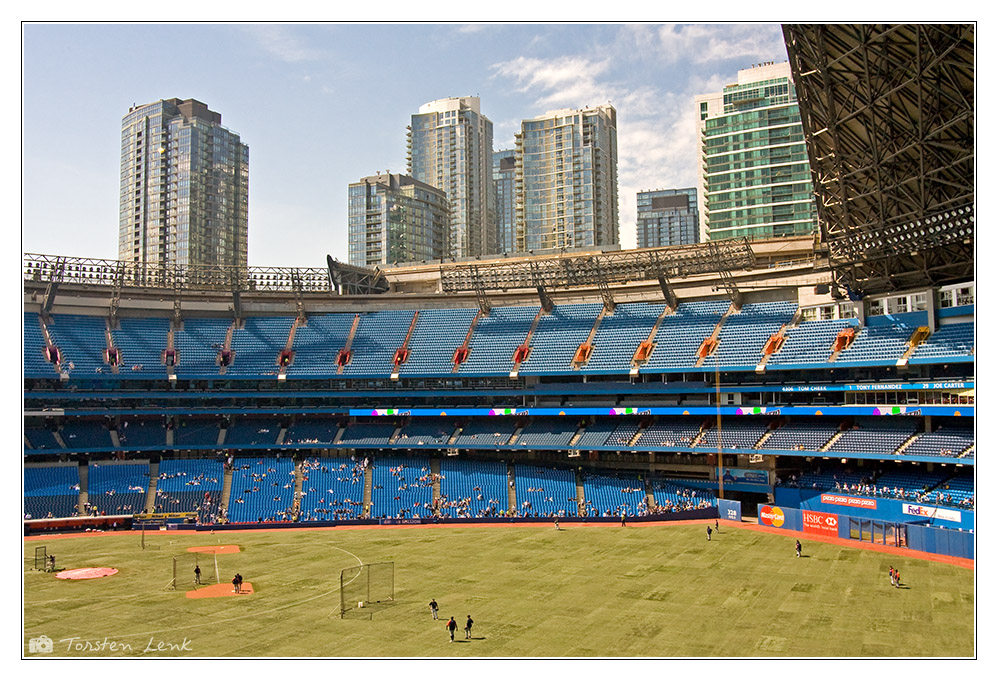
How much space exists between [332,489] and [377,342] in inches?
757

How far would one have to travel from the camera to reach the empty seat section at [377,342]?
80.7m

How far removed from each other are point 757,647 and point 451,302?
6216cm

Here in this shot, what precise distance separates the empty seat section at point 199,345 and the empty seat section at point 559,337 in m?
31.8

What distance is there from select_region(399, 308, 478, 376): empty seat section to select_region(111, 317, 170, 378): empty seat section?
2460cm

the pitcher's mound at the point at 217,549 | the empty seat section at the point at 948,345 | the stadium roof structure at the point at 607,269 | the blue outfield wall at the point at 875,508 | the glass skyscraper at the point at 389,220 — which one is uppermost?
the glass skyscraper at the point at 389,220

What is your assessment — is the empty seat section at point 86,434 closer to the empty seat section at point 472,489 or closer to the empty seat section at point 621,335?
the empty seat section at point 472,489

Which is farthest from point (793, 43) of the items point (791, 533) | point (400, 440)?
point (400, 440)

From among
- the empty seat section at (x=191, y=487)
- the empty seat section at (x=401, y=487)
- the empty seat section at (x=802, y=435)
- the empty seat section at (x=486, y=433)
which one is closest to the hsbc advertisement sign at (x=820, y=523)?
the empty seat section at (x=802, y=435)

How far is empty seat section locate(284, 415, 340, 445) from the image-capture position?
77.3 m

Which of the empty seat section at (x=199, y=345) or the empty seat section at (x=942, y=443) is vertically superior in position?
Answer: the empty seat section at (x=199, y=345)

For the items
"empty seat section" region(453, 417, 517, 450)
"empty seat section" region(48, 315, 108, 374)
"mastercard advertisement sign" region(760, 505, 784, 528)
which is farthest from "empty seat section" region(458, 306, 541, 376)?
"empty seat section" region(48, 315, 108, 374)

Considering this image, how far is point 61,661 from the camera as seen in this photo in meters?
25.5

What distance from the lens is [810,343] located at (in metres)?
66.2

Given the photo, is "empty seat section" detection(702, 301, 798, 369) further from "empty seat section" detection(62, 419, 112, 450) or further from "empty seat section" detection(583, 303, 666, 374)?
"empty seat section" detection(62, 419, 112, 450)
